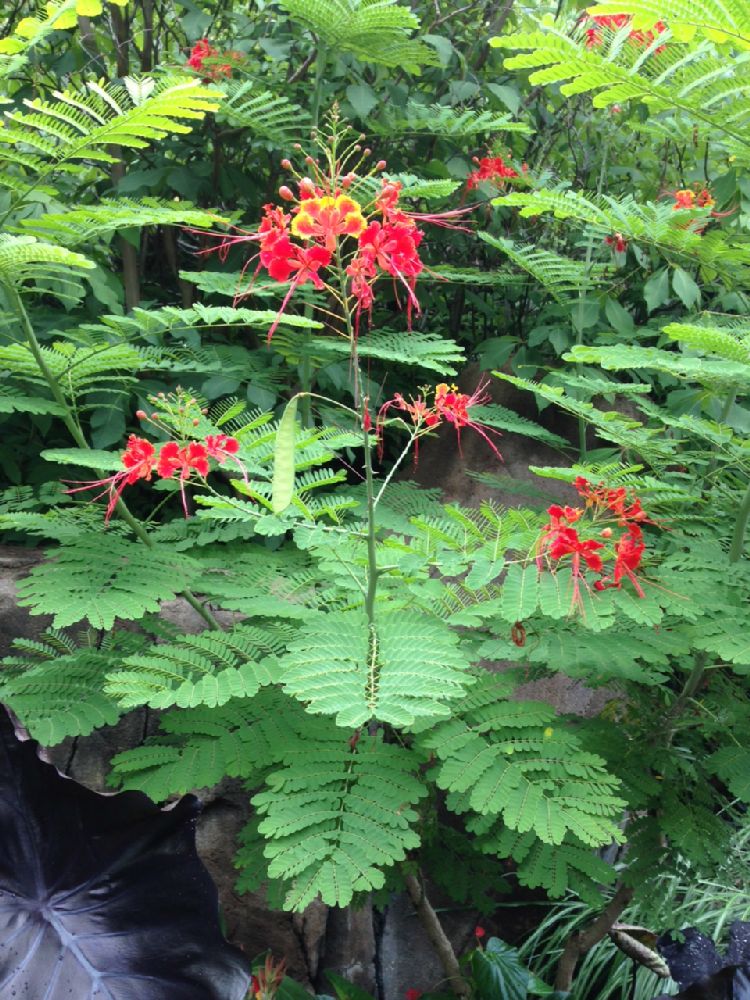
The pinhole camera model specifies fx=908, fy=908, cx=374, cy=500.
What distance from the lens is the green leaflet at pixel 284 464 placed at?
1356 mm

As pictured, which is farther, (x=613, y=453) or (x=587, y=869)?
(x=613, y=453)

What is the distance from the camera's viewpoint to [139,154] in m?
3.77

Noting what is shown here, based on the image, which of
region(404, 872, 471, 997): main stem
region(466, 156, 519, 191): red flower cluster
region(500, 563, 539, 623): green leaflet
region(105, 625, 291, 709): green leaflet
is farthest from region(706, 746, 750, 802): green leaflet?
region(466, 156, 519, 191): red flower cluster

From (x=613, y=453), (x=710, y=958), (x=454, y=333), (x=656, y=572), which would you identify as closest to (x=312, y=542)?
(x=656, y=572)

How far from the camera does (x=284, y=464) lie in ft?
4.56

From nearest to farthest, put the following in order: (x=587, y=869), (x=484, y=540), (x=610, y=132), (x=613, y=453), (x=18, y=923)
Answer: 1. (x=18, y=923)
2. (x=587, y=869)
3. (x=484, y=540)
4. (x=613, y=453)
5. (x=610, y=132)

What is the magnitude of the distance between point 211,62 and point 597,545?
7.62ft

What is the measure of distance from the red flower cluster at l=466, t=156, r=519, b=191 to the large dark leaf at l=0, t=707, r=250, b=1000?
2.67 metres

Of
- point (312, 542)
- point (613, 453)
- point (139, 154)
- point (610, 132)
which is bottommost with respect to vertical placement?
point (613, 453)

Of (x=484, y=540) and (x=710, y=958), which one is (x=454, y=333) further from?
(x=710, y=958)

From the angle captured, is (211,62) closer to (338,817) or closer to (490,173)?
(490,173)

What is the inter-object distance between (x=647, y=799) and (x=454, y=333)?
260cm

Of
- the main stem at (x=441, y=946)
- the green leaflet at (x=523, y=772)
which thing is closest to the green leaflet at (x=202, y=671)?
the green leaflet at (x=523, y=772)

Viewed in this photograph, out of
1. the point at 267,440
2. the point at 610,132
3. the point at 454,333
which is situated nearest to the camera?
the point at 267,440
